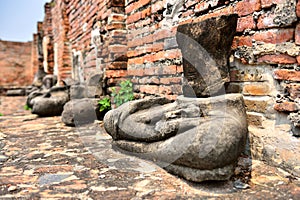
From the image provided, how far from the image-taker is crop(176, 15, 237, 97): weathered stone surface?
162 centimetres

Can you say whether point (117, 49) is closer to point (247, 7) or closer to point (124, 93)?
point (124, 93)

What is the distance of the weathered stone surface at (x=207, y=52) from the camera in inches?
63.9

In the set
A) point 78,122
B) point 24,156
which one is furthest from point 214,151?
point 78,122

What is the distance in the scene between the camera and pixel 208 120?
1.41 meters

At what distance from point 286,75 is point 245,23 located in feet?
1.45

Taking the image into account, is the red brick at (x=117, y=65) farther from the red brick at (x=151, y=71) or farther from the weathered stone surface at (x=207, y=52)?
the weathered stone surface at (x=207, y=52)

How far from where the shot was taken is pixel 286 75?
1.46m

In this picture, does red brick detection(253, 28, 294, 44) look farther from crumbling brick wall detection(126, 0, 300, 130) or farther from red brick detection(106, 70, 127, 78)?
red brick detection(106, 70, 127, 78)

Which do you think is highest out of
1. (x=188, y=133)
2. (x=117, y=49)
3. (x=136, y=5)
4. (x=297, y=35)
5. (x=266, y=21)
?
(x=136, y=5)

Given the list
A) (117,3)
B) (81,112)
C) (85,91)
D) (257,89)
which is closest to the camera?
(257,89)

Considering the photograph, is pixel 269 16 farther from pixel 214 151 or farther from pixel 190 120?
pixel 214 151

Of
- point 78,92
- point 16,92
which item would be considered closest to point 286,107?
point 78,92

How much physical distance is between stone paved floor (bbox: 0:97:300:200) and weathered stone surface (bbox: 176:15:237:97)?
55cm

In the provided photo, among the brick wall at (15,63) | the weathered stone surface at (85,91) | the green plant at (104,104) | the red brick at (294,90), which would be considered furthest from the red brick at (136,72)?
the brick wall at (15,63)
